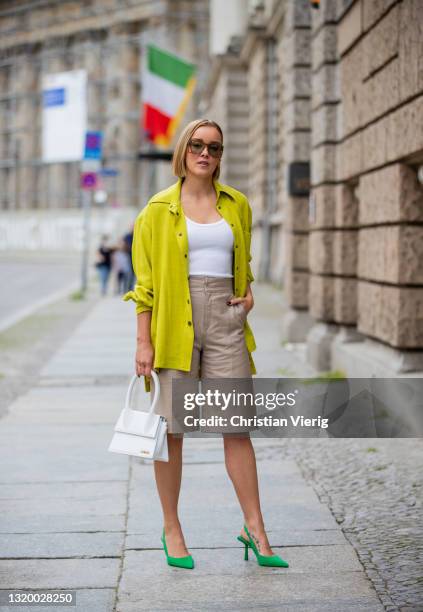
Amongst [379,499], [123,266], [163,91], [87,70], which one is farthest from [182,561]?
[87,70]

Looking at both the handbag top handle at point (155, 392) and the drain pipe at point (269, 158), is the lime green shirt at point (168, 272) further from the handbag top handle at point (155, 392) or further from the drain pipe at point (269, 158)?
the drain pipe at point (269, 158)

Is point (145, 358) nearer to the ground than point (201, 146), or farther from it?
nearer to the ground

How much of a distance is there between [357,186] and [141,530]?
5364 mm

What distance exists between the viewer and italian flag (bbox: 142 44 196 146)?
2620 centimetres

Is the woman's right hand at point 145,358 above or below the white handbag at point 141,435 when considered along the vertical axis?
above

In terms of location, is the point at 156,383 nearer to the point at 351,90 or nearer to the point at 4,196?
the point at 351,90

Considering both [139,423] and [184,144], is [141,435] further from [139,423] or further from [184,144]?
[184,144]

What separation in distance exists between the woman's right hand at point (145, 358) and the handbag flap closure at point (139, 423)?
0.17 metres

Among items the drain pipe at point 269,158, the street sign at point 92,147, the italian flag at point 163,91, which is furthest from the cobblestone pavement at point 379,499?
the italian flag at point 163,91

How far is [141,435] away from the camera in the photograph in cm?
371

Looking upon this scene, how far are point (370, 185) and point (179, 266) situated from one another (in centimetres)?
443

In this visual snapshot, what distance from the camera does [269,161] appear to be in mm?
24297

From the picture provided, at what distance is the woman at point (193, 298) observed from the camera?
3824 millimetres

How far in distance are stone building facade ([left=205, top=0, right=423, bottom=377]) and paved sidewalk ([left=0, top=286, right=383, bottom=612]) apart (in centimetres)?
160
